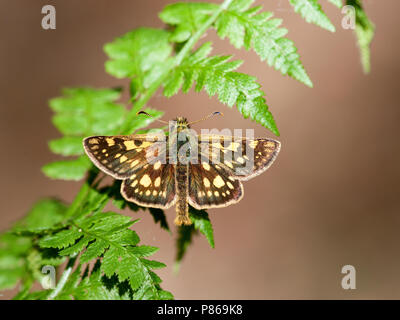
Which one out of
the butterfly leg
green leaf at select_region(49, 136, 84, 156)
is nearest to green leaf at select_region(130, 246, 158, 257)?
the butterfly leg

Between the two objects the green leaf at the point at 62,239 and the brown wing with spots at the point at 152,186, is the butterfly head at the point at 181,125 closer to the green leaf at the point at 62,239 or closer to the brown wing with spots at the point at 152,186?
the brown wing with spots at the point at 152,186

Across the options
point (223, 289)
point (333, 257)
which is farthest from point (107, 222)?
point (333, 257)

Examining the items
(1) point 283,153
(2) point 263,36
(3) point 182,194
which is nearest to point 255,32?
(2) point 263,36

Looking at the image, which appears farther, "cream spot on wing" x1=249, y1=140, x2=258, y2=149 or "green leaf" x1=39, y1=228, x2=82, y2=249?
"cream spot on wing" x1=249, y1=140, x2=258, y2=149

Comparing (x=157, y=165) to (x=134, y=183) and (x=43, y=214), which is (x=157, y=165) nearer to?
(x=134, y=183)

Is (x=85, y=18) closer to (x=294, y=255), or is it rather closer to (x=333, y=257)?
(x=294, y=255)

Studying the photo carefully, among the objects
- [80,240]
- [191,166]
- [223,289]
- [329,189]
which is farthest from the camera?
[329,189]

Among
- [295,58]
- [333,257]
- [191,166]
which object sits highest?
[295,58]

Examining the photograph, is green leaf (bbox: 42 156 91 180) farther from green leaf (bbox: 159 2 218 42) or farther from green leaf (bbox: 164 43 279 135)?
green leaf (bbox: 159 2 218 42)
